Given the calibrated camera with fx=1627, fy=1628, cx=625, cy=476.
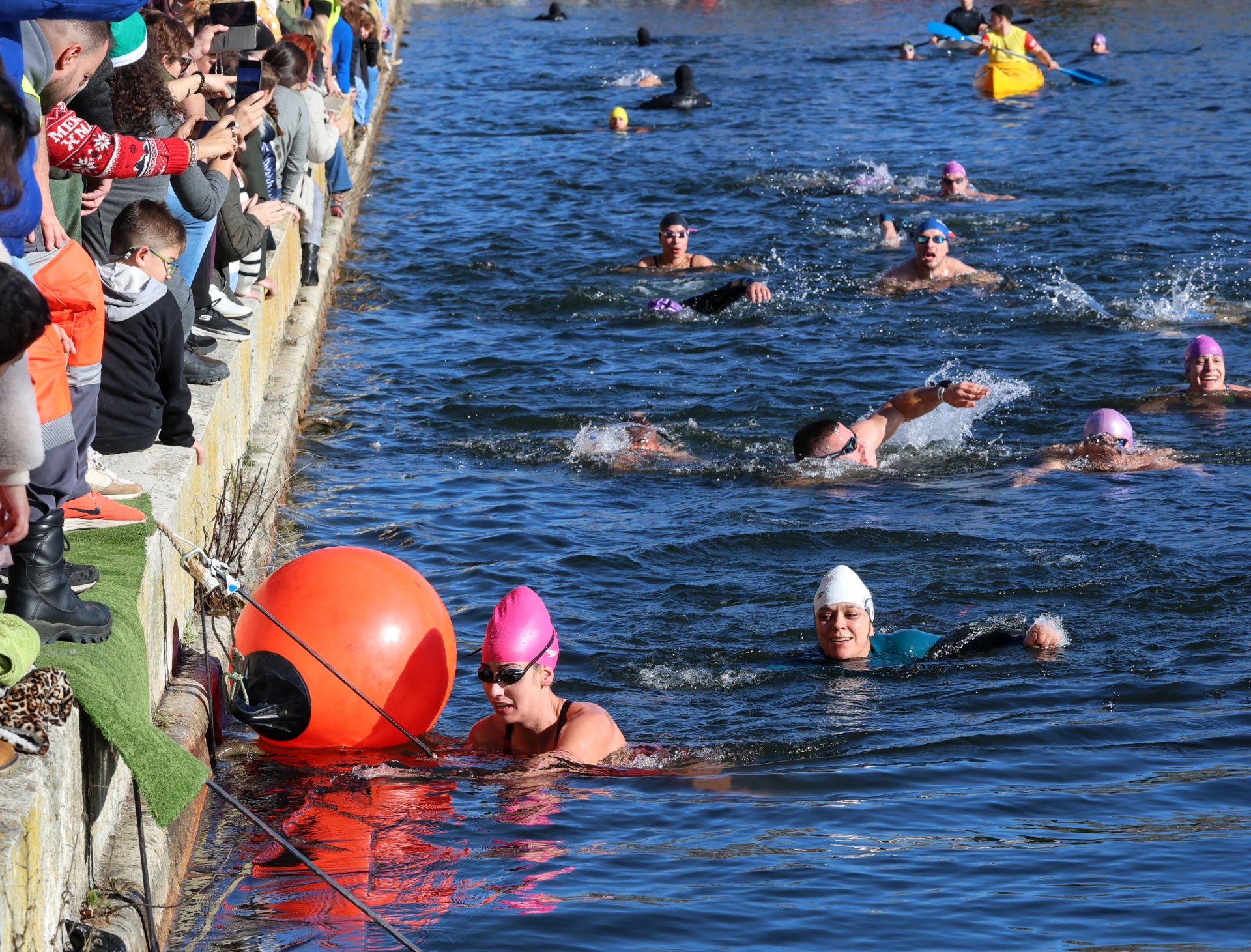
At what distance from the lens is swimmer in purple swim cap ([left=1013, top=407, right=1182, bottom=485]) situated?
442 inches

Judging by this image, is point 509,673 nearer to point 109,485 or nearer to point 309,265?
point 109,485

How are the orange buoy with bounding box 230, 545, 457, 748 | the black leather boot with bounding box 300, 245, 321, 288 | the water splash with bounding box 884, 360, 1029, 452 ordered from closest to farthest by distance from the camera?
the orange buoy with bounding box 230, 545, 457, 748 < the water splash with bounding box 884, 360, 1029, 452 < the black leather boot with bounding box 300, 245, 321, 288

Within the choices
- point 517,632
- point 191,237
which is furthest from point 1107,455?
point 191,237

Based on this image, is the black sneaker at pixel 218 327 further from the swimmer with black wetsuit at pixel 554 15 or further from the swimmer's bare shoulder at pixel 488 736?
the swimmer with black wetsuit at pixel 554 15

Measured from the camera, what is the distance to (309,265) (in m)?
14.5

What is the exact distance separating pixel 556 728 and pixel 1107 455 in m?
5.78

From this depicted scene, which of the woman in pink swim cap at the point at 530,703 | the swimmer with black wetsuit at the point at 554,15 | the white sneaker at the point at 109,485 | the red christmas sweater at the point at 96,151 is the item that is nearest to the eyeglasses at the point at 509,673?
the woman in pink swim cap at the point at 530,703

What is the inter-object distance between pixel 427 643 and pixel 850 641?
245 cm

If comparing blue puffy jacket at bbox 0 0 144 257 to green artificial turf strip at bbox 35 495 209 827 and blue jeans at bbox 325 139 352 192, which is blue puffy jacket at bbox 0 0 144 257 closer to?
green artificial turf strip at bbox 35 495 209 827

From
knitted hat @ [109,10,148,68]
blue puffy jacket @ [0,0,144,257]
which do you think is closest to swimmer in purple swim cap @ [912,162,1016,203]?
knitted hat @ [109,10,148,68]

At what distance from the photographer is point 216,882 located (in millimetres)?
5809

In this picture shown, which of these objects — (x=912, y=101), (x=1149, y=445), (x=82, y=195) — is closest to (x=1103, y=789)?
(x=82, y=195)

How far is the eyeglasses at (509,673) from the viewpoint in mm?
6578

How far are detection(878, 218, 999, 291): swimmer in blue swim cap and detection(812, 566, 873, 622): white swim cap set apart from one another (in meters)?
8.10
